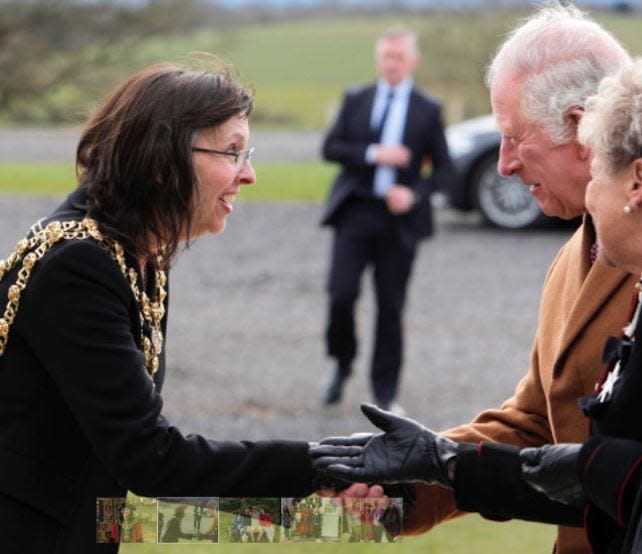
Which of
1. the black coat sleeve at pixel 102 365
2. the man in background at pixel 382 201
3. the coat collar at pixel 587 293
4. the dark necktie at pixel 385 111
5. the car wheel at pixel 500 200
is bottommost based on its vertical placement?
the black coat sleeve at pixel 102 365

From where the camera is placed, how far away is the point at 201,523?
3.27 metres

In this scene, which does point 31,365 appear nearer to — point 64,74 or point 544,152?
point 544,152

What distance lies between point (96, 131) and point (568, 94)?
1078 mm

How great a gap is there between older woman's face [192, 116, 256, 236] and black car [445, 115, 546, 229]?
516 inches

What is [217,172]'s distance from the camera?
3316mm

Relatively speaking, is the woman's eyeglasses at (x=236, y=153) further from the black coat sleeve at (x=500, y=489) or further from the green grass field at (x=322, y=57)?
the green grass field at (x=322, y=57)

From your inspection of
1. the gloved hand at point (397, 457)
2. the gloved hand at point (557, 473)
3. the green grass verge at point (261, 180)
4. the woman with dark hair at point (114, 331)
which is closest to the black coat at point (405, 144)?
the woman with dark hair at point (114, 331)

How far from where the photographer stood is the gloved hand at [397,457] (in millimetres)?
3127

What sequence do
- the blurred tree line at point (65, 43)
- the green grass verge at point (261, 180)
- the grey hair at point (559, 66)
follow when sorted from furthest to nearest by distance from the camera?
the green grass verge at point (261, 180), the blurred tree line at point (65, 43), the grey hair at point (559, 66)

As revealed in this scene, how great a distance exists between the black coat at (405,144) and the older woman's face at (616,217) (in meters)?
6.80

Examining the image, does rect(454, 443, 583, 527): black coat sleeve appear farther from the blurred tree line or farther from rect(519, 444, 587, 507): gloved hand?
the blurred tree line

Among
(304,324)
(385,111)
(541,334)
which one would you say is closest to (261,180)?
(304,324)

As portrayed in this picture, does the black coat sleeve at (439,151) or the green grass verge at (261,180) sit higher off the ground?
the green grass verge at (261,180)

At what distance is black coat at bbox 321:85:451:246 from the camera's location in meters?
9.62
